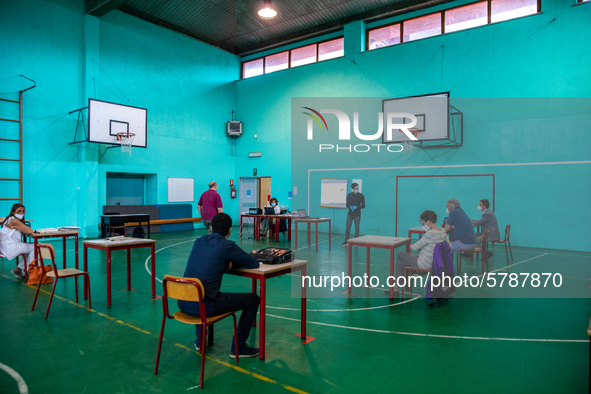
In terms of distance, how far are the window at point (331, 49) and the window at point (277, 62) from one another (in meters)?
1.56

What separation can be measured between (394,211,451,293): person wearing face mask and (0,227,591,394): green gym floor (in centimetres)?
48

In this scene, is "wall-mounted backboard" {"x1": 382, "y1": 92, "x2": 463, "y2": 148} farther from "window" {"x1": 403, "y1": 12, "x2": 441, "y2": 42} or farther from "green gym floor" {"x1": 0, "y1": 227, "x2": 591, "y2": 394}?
"green gym floor" {"x1": 0, "y1": 227, "x2": 591, "y2": 394}

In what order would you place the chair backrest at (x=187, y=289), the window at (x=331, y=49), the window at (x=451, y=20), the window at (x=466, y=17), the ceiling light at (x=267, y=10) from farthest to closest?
1. the window at (x=331, y=49)
2. the window at (x=466, y=17)
3. the window at (x=451, y=20)
4. the ceiling light at (x=267, y=10)
5. the chair backrest at (x=187, y=289)

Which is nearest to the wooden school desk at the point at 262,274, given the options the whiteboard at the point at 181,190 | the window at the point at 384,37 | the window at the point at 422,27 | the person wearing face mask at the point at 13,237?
the person wearing face mask at the point at 13,237

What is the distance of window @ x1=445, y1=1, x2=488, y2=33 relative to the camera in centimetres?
1011

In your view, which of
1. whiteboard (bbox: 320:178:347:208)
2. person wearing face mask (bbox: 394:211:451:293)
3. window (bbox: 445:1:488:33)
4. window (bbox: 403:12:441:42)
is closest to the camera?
person wearing face mask (bbox: 394:211:451:293)

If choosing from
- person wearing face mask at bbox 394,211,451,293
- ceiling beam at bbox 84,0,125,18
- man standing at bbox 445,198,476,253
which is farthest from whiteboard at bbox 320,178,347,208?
ceiling beam at bbox 84,0,125,18

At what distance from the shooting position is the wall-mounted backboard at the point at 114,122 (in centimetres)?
1036

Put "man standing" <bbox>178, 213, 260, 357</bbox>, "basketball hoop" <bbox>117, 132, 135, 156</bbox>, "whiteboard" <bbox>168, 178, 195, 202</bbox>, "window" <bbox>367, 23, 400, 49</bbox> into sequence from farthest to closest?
"whiteboard" <bbox>168, 178, 195, 202</bbox>
"window" <bbox>367, 23, 400, 49</bbox>
"basketball hoop" <bbox>117, 132, 135, 156</bbox>
"man standing" <bbox>178, 213, 260, 357</bbox>

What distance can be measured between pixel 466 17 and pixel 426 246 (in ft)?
28.2

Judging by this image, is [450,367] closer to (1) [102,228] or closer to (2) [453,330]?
(2) [453,330]

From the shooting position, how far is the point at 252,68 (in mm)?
15438

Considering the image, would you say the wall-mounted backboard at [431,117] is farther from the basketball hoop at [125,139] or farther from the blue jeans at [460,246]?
the basketball hoop at [125,139]

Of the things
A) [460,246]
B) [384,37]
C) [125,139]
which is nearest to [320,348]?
[460,246]
